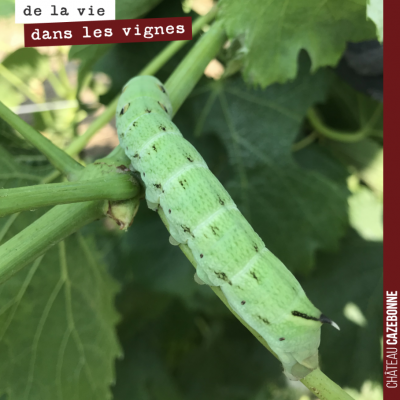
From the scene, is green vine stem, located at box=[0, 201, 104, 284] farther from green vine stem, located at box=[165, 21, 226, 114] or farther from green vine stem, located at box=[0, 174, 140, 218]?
green vine stem, located at box=[165, 21, 226, 114]

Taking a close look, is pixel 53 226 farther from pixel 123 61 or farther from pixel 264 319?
pixel 123 61

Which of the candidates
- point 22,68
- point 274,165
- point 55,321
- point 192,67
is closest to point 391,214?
point 274,165

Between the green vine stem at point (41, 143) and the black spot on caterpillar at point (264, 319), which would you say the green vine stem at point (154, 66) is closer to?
the green vine stem at point (41, 143)

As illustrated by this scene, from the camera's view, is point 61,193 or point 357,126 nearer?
point 61,193

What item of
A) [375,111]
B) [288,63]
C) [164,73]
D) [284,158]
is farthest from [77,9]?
[375,111]

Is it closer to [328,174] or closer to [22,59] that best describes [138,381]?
[328,174]

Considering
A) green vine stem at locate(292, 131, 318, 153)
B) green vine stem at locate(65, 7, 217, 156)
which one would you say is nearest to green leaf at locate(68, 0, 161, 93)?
green vine stem at locate(65, 7, 217, 156)
